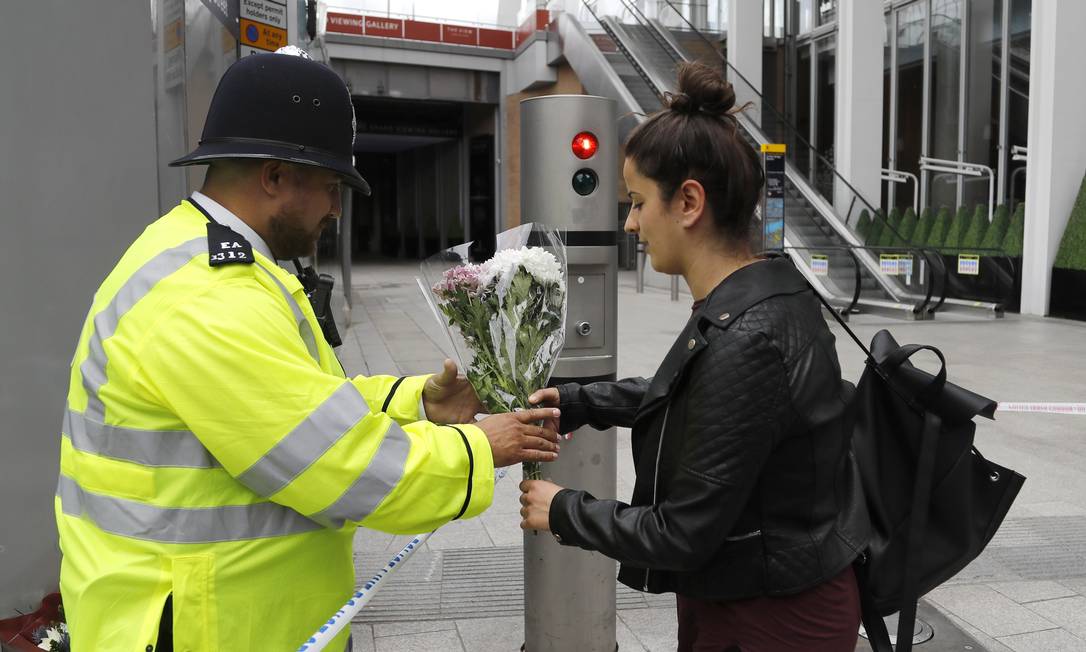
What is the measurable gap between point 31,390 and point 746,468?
9.02 feet

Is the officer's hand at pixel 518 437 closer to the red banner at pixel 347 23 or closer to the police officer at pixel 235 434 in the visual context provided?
the police officer at pixel 235 434

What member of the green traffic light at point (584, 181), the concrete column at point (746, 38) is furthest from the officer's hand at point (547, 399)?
the concrete column at point (746, 38)

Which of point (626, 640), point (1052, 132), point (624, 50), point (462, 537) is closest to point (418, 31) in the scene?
point (624, 50)

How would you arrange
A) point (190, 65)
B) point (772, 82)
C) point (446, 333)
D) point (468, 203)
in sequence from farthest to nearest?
point (468, 203), point (772, 82), point (190, 65), point (446, 333)

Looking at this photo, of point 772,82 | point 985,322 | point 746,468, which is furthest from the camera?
point 772,82

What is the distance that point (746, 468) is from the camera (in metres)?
1.65

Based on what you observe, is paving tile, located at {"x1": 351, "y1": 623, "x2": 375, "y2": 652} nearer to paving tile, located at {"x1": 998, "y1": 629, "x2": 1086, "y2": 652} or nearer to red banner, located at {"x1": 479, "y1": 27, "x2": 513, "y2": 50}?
paving tile, located at {"x1": 998, "y1": 629, "x2": 1086, "y2": 652}

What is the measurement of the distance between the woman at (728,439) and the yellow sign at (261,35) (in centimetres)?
418

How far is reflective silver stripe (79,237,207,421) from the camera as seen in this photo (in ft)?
5.27

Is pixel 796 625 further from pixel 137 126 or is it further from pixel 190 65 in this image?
pixel 190 65

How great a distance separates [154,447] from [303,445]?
0.90ft

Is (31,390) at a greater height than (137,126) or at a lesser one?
lesser

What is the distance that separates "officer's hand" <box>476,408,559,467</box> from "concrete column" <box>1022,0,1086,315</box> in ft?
44.6

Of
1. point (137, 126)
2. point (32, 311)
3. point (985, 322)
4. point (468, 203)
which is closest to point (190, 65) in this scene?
point (137, 126)
